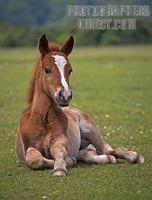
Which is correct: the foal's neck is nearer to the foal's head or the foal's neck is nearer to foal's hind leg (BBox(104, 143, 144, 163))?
the foal's head

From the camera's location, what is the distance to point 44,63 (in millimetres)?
9625

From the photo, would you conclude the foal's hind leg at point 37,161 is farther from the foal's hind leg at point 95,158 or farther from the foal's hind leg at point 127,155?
the foal's hind leg at point 127,155

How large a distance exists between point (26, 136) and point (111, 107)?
9.56 meters

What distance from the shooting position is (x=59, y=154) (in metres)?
9.38

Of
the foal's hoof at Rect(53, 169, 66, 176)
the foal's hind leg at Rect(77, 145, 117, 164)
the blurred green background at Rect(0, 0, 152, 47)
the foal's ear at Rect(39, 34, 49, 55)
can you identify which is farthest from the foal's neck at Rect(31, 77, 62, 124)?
the blurred green background at Rect(0, 0, 152, 47)

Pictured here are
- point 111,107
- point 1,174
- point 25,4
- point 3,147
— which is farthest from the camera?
point 25,4

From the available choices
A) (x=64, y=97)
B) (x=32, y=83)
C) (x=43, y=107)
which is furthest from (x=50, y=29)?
(x=64, y=97)

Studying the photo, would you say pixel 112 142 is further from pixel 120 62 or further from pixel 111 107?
pixel 120 62

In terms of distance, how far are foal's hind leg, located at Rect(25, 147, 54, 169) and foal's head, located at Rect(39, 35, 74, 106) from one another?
0.85 metres

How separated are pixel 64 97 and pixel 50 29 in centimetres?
7090

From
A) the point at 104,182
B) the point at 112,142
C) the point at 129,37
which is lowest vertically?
the point at 129,37

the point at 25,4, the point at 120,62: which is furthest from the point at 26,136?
the point at 25,4

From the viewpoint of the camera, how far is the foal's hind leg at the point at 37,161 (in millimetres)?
9453

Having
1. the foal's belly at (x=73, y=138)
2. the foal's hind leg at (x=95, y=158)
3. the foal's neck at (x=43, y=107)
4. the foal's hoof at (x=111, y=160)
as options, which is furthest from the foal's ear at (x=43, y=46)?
the foal's hoof at (x=111, y=160)
